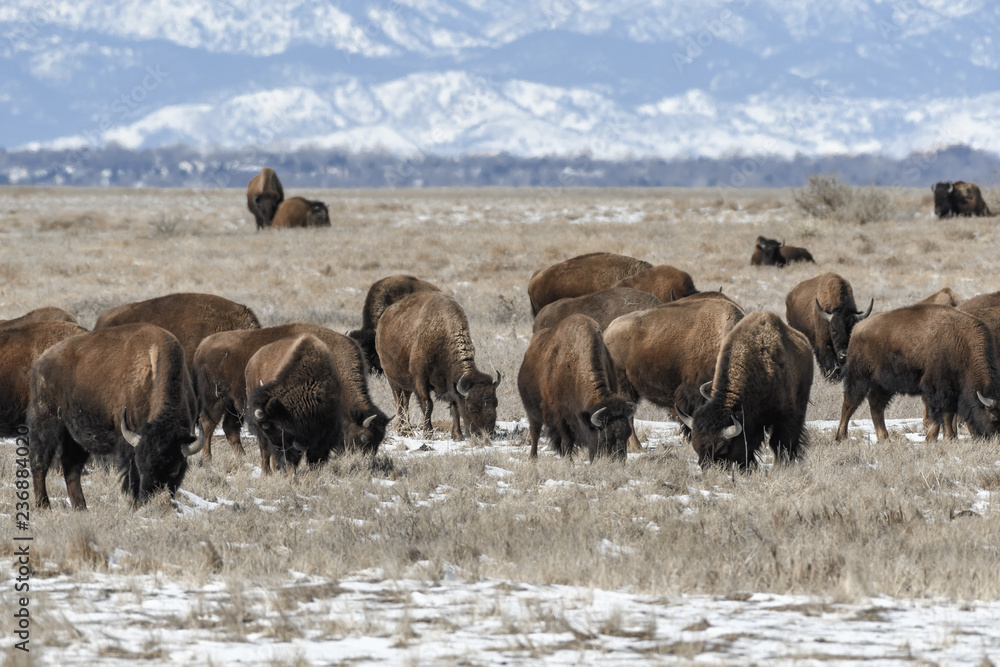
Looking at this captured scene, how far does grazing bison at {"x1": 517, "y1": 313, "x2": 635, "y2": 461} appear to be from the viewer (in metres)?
9.39

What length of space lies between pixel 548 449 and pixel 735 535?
4.20m

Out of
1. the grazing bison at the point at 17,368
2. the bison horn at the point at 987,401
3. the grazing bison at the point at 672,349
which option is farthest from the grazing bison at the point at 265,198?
the bison horn at the point at 987,401

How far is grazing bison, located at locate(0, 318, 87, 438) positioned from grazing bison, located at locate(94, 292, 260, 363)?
2497 millimetres

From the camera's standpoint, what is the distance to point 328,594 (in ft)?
19.0

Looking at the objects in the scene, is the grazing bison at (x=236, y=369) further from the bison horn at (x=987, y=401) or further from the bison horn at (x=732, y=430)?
the bison horn at (x=987, y=401)

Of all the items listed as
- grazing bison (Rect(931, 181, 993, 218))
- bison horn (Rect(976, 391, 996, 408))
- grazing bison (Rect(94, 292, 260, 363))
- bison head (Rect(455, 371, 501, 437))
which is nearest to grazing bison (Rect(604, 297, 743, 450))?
bison head (Rect(455, 371, 501, 437))

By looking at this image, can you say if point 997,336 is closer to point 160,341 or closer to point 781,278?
point 160,341

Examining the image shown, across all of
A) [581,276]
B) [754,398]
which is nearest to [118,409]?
[754,398]

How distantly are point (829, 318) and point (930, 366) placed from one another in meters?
5.01

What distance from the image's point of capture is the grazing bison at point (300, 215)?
37.7 meters

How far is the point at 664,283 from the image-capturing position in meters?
16.1

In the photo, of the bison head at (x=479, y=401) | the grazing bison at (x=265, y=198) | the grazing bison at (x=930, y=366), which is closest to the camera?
the grazing bison at (x=930, y=366)

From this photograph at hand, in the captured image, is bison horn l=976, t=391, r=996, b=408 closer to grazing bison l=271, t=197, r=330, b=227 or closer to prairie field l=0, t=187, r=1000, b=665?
prairie field l=0, t=187, r=1000, b=665

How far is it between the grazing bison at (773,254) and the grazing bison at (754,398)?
17915mm
